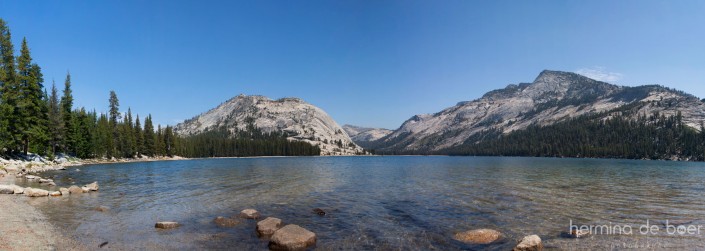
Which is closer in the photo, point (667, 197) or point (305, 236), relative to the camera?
point (305, 236)

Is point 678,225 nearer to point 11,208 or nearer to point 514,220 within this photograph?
point 514,220

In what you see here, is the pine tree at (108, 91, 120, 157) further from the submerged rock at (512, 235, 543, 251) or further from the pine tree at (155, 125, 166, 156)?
the submerged rock at (512, 235, 543, 251)

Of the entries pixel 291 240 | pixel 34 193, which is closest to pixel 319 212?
pixel 291 240

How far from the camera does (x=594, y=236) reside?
67.4 feet

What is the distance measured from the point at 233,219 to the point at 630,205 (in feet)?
115

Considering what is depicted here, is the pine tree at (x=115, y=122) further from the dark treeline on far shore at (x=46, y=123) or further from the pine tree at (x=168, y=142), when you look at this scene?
the pine tree at (x=168, y=142)

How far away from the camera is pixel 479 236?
66.8 ft

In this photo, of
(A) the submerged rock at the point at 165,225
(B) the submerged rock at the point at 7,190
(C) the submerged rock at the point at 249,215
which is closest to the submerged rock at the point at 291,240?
(C) the submerged rock at the point at 249,215

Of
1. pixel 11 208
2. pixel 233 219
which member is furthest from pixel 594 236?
pixel 11 208

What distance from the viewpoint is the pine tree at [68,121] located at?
109662 mm

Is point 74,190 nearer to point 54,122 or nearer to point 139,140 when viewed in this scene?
point 54,122

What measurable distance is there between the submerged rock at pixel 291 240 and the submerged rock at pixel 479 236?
8.78 meters

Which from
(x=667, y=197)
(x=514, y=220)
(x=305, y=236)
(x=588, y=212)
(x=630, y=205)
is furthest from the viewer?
(x=667, y=197)

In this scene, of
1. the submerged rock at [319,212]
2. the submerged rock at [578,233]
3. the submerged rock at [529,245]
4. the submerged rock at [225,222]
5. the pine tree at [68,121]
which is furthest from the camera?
the pine tree at [68,121]
